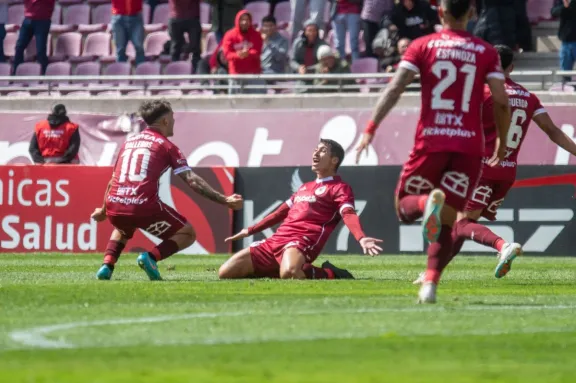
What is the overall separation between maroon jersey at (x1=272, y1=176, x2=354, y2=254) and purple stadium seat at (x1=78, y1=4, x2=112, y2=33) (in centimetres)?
1467

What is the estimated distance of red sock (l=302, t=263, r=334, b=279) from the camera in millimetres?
12016

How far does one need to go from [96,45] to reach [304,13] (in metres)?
5.13

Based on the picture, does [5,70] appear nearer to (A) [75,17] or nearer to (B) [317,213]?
(A) [75,17]

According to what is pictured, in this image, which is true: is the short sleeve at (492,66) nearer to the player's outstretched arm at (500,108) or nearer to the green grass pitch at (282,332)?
the player's outstretched arm at (500,108)

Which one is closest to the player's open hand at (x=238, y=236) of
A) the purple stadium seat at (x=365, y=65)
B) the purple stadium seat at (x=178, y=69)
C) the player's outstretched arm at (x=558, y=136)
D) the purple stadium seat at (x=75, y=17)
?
the player's outstretched arm at (x=558, y=136)

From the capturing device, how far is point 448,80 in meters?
8.68

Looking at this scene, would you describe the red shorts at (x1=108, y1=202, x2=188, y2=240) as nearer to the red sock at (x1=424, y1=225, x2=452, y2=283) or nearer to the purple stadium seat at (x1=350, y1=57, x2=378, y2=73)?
the red sock at (x1=424, y1=225, x2=452, y2=283)

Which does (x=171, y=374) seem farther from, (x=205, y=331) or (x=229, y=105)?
(x=229, y=105)

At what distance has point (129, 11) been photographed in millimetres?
23094

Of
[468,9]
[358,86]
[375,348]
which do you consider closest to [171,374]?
[375,348]

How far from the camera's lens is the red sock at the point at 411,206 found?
337 inches

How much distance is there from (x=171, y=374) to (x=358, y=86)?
49.2 feet

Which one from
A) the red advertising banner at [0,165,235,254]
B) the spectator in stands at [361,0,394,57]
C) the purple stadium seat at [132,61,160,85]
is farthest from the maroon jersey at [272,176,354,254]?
the purple stadium seat at [132,61,160,85]

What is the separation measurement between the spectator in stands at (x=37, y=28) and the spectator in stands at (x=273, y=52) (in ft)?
14.9
